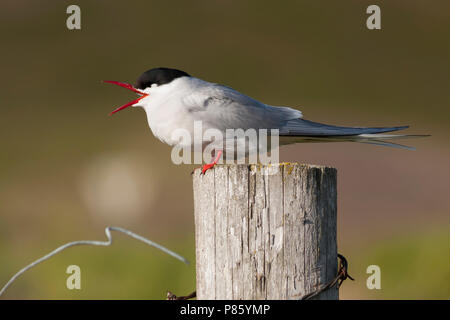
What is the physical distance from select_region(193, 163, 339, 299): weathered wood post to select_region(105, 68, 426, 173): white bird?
900mm

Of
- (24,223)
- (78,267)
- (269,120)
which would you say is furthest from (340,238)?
(269,120)

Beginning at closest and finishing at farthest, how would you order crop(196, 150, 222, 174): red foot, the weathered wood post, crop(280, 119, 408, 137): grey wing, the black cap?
the weathered wood post → crop(196, 150, 222, 174): red foot → crop(280, 119, 408, 137): grey wing → the black cap

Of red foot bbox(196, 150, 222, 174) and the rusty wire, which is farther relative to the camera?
red foot bbox(196, 150, 222, 174)

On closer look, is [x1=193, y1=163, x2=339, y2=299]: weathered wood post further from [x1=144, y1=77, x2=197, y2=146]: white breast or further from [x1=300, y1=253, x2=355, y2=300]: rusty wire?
[x1=144, y1=77, x2=197, y2=146]: white breast

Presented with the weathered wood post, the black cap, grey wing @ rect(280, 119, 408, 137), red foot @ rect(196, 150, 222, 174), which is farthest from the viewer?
the black cap

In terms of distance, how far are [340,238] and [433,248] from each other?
9.15 ft

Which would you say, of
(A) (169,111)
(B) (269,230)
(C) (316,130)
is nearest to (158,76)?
(A) (169,111)

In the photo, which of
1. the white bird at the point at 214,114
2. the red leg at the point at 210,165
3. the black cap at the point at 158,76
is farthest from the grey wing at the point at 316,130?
the black cap at the point at 158,76

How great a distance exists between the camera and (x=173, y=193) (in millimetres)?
11109

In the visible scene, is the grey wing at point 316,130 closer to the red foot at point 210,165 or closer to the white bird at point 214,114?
the white bird at point 214,114

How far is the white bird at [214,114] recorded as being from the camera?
12.3ft

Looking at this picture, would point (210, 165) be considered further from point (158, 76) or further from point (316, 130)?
point (158, 76)

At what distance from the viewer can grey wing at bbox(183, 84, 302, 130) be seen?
3.79m

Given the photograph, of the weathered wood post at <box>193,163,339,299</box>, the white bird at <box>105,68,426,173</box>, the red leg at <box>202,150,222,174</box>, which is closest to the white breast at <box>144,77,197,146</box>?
the white bird at <box>105,68,426,173</box>
